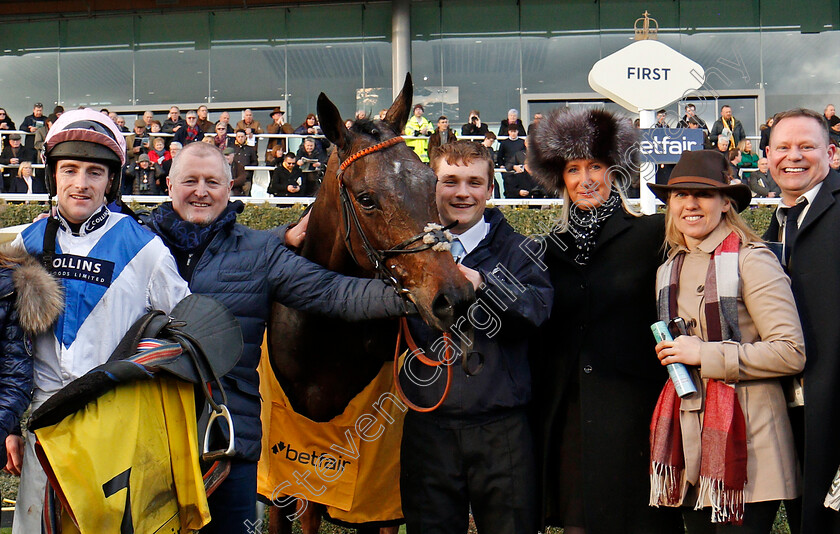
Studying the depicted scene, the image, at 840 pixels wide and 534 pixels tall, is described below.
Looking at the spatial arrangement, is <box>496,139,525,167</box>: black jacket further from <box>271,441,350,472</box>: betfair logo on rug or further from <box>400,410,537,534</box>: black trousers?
<box>400,410,537,534</box>: black trousers

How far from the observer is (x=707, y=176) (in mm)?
2670

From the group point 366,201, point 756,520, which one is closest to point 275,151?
point 366,201

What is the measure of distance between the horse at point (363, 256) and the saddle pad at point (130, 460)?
2.53ft

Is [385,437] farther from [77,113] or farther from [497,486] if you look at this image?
[77,113]

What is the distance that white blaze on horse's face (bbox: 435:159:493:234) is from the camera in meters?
2.90

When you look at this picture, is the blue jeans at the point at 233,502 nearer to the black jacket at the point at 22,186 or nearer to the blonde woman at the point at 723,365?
the blonde woman at the point at 723,365

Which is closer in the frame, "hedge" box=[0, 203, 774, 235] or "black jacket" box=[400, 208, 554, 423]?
"black jacket" box=[400, 208, 554, 423]

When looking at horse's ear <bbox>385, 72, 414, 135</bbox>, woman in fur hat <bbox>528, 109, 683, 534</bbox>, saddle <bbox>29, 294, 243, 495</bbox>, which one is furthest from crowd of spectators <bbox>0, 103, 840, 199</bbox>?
saddle <bbox>29, 294, 243, 495</bbox>

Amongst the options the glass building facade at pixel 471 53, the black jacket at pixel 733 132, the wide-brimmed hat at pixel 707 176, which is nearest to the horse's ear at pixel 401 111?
the wide-brimmed hat at pixel 707 176

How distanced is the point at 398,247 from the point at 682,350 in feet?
3.25

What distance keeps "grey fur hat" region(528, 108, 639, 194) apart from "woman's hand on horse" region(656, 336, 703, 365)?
0.85m

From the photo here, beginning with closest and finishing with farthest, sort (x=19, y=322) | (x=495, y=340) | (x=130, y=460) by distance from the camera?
1. (x=130, y=460)
2. (x=19, y=322)
3. (x=495, y=340)

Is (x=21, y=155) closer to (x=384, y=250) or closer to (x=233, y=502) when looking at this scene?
(x=233, y=502)

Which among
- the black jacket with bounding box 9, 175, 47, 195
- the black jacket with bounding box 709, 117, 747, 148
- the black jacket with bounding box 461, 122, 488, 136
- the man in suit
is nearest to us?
the man in suit
